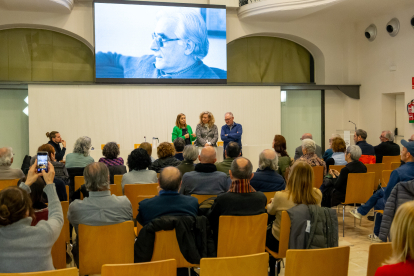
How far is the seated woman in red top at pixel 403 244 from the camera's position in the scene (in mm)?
1526

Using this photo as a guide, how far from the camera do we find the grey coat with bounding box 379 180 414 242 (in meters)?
3.38

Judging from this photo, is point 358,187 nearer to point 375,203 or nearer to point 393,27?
point 375,203

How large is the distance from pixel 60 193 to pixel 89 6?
709cm

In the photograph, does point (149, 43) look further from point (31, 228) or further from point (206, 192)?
point (31, 228)

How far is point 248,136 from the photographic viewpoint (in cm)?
1052

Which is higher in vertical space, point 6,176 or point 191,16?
point 191,16

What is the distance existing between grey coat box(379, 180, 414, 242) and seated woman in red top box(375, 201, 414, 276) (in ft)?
6.29

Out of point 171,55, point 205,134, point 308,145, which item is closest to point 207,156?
point 308,145

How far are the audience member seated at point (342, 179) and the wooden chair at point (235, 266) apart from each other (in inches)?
123

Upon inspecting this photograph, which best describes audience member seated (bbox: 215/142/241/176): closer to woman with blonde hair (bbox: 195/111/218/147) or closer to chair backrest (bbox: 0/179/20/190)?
chair backrest (bbox: 0/179/20/190)

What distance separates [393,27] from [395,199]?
829 cm

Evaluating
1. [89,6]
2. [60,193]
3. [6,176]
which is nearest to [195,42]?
[89,6]

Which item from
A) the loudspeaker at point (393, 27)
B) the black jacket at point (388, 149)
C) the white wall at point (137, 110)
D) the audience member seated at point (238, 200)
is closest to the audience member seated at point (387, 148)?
the black jacket at point (388, 149)

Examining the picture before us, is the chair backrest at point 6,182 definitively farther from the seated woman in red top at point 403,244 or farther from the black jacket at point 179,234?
the seated woman in red top at point 403,244
